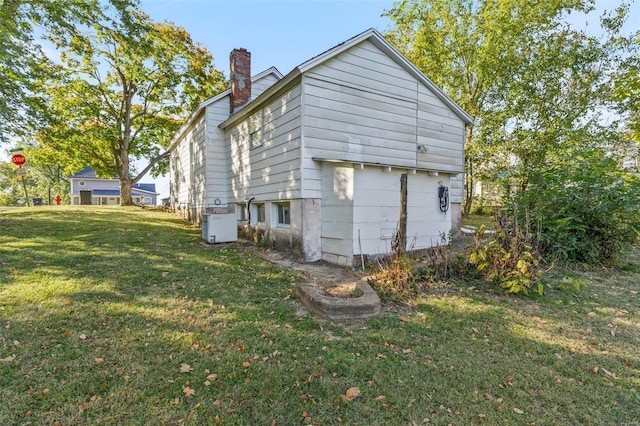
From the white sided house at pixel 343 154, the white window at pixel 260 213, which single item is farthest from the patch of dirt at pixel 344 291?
the white window at pixel 260 213

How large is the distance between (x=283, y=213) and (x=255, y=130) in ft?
9.41

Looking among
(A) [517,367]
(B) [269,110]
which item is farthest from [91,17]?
(A) [517,367]

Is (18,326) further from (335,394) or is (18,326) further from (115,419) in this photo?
(335,394)

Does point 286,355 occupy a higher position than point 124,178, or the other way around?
point 124,178

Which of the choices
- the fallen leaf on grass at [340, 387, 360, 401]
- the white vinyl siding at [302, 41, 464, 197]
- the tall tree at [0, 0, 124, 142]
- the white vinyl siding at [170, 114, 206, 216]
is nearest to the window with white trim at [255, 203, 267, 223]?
the white vinyl siding at [302, 41, 464, 197]

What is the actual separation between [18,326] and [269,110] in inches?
276

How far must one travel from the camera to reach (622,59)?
48.5ft

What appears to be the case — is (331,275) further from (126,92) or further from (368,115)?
(126,92)

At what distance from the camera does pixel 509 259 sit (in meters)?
5.27

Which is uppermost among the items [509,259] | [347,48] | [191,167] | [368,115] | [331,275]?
[347,48]

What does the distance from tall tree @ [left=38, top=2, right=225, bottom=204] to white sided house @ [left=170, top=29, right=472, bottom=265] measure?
1044 cm

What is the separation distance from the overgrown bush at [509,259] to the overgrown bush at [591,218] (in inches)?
71.0

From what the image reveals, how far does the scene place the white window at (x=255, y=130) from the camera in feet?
30.4

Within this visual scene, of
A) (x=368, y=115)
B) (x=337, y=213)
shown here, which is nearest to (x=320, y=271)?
(x=337, y=213)
